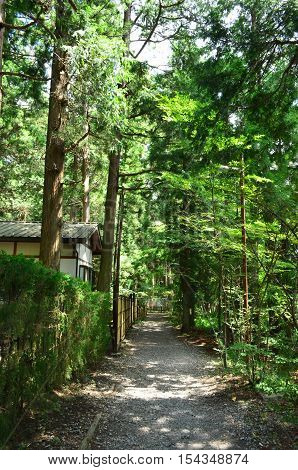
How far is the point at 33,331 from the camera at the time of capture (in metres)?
4.46

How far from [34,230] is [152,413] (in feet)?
33.2

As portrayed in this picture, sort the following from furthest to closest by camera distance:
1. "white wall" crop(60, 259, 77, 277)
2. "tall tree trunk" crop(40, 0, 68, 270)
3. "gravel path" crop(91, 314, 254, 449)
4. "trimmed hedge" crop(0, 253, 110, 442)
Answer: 1. "white wall" crop(60, 259, 77, 277)
2. "tall tree trunk" crop(40, 0, 68, 270)
3. "gravel path" crop(91, 314, 254, 449)
4. "trimmed hedge" crop(0, 253, 110, 442)

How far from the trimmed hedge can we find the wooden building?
23.3ft

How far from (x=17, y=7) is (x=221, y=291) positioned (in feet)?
22.8

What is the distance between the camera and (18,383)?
400 cm

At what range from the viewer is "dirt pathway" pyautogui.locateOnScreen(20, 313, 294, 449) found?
177 inches

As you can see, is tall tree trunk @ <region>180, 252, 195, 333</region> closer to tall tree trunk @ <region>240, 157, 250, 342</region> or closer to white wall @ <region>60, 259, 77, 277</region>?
white wall @ <region>60, 259, 77, 277</region>

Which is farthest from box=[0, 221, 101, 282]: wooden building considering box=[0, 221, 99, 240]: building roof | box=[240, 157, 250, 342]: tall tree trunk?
box=[240, 157, 250, 342]: tall tree trunk

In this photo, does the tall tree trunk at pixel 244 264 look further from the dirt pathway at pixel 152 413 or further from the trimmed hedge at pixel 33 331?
the trimmed hedge at pixel 33 331

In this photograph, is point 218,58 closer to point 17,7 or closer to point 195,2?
point 17,7

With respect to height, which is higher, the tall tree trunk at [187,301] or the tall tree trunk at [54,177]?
the tall tree trunk at [54,177]

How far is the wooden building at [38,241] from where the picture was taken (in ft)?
44.9

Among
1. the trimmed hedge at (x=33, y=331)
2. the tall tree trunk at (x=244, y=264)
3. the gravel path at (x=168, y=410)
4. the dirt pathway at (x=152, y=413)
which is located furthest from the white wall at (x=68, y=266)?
the tall tree trunk at (x=244, y=264)

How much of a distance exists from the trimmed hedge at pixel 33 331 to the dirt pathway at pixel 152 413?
1.73 feet
